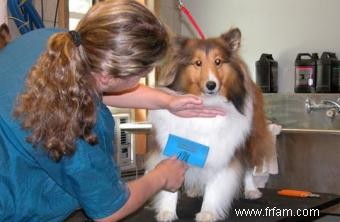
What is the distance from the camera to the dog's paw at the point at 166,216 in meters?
1.73

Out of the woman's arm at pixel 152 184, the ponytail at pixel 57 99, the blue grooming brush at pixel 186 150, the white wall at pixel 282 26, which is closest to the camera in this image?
the ponytail at pixel 57 99

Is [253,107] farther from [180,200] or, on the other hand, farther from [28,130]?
[28,130]

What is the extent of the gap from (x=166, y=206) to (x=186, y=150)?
0.76 feet

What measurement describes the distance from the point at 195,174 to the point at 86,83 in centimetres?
89

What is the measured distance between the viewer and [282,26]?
12.0ft

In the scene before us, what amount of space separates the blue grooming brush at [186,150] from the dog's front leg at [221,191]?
0.15m

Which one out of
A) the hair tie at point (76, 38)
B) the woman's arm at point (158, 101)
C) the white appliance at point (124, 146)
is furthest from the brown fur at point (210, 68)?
the white appliance at point (124, 146)

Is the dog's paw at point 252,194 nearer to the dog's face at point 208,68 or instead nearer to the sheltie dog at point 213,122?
the sheltie dog at point 213,122

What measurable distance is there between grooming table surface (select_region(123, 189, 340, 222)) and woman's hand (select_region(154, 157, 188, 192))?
0.85ft

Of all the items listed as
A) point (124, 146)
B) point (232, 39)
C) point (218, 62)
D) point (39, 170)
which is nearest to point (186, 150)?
point (218, 62)

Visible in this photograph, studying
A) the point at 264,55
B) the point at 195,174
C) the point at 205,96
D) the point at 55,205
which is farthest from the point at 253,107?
the point at 264,55

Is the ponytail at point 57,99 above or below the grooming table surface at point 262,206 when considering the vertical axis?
above

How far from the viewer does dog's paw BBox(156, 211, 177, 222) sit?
1.73 meters

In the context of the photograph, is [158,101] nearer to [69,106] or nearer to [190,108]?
[190,108]
